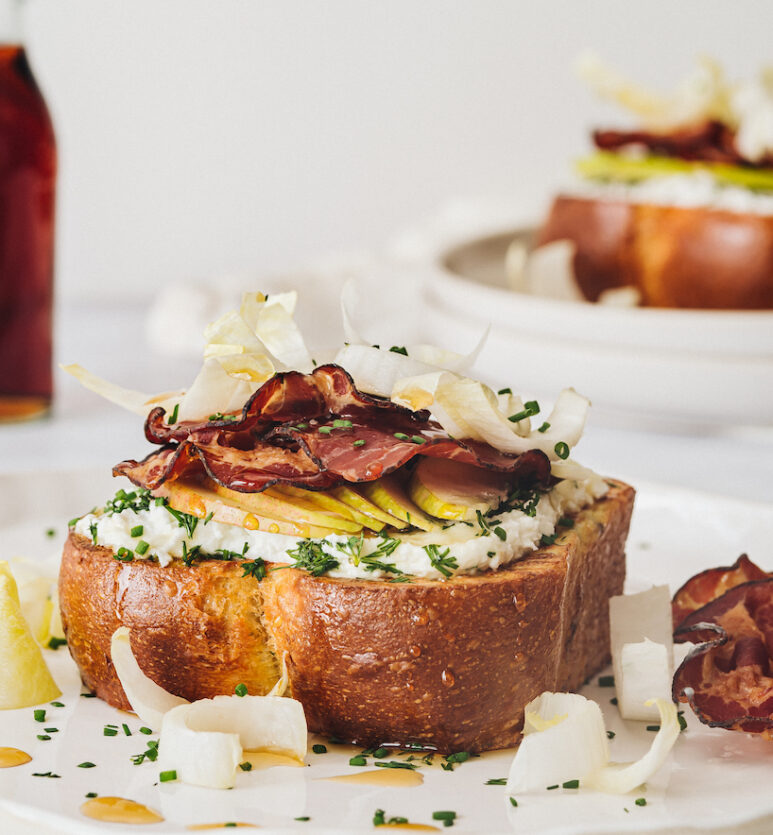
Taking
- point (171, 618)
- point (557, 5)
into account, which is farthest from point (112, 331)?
point (171, 618)

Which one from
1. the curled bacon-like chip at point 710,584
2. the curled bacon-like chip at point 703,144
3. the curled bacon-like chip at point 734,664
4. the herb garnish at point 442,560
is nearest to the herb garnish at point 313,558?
the herb garnish at point 442,560

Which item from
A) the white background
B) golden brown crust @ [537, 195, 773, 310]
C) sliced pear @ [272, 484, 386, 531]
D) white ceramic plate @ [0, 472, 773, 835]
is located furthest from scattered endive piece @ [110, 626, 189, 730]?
the white background

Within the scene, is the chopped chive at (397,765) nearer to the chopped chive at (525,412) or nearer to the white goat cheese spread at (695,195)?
the chopped chive at (525,412)

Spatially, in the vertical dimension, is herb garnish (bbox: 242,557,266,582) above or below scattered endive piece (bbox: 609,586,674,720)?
above

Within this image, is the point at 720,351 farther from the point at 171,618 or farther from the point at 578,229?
the point at 171,618

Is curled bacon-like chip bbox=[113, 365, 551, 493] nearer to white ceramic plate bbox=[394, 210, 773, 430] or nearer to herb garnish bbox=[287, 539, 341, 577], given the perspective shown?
herb garnish bbox=[287, 539, 341, 577]

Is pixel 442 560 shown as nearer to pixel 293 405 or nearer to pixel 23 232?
pixel 293 405

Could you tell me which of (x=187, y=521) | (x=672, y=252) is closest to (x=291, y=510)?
(x=187, y=521)
